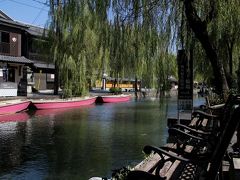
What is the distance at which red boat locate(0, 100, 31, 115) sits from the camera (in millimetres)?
24609

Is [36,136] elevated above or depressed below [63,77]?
below

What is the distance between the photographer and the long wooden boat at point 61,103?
98.6ft

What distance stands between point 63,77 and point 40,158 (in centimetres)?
2218

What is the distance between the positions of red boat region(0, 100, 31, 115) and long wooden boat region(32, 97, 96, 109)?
5.07 ft

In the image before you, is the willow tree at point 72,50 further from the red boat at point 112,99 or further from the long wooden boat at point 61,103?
the red boat at point 112,99

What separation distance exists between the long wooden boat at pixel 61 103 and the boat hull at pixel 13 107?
5.07ft

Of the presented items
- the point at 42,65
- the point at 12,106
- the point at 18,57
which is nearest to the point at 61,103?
the point at 18,57

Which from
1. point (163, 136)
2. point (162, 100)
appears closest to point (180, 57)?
point (162, 100)

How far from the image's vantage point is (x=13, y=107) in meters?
25.9

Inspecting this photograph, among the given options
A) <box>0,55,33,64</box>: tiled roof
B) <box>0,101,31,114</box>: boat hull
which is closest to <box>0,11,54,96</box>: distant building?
<box>0,55,33,64</box>: tiled roof

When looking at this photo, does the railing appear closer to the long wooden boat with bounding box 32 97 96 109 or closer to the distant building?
the distant building

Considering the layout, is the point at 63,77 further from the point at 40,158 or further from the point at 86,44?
the point at 40,158

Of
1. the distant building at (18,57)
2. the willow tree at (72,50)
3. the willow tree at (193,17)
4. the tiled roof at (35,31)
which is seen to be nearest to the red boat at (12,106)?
the distant building at (18,57)

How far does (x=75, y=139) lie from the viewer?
52.1ft
